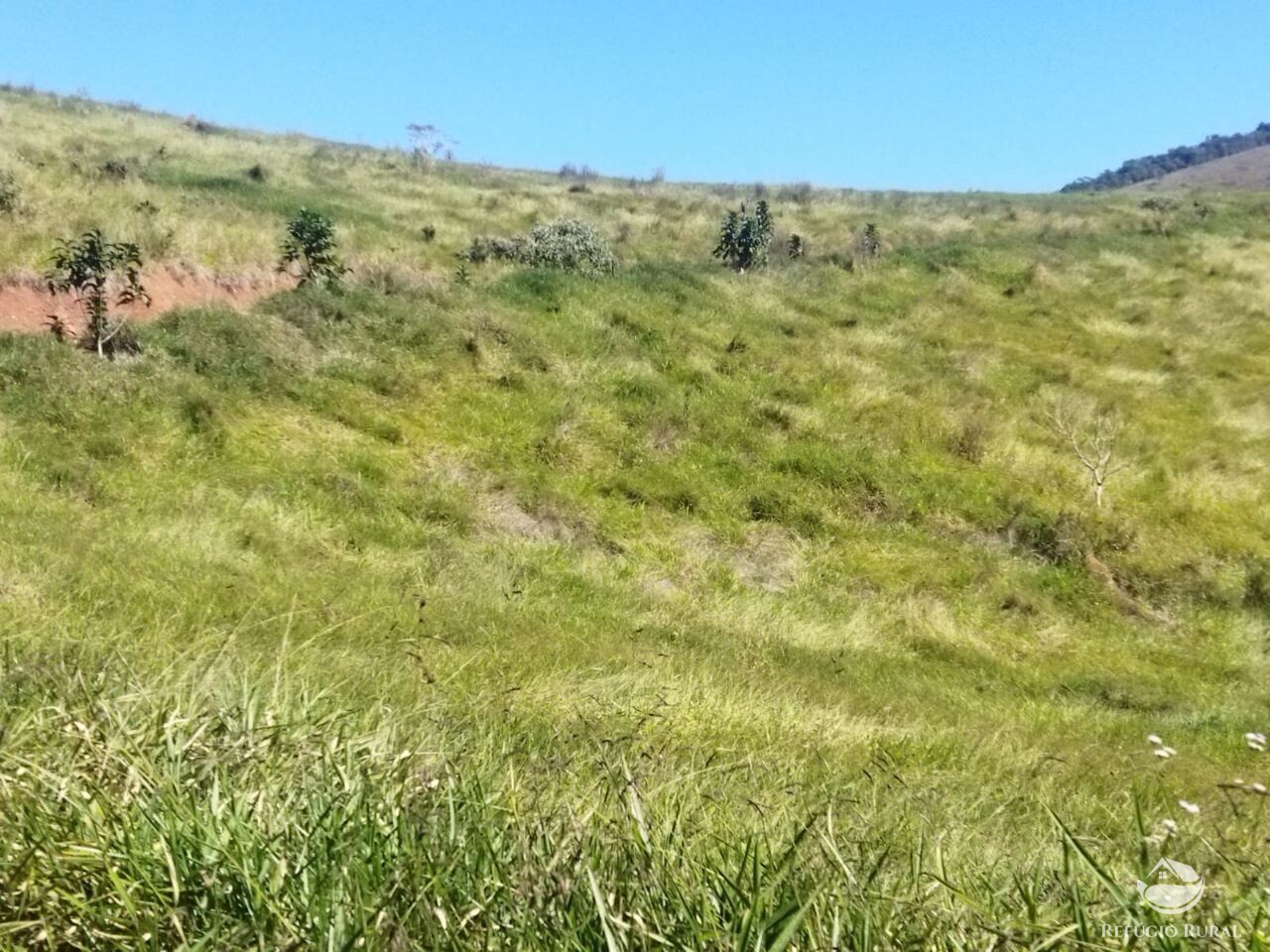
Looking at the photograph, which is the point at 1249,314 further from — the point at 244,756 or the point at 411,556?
the point at 244,756

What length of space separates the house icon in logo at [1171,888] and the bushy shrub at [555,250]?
19.0 meters

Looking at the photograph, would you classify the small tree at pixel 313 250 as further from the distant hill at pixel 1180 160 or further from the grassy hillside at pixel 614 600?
the distant hill at pixel 1180 160

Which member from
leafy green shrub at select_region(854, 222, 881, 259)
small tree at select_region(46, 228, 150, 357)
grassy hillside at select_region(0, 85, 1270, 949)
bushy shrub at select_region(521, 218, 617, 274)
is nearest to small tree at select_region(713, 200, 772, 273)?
grassy hillside at select_region(0, 85, 1270, 949)

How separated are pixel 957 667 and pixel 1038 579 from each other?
333 centimetres

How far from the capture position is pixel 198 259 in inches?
628

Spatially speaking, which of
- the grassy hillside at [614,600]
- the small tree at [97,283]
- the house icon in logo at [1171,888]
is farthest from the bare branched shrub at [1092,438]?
the small tree at [97,283]

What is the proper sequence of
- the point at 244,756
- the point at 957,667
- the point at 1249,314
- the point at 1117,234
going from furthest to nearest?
the point at 1117,234, the point at 1249,314, the point at 957,667, the point at 244,756

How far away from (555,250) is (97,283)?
1073 centimetres

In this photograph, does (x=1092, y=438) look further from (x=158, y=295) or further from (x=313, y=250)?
(x=158, y=295)

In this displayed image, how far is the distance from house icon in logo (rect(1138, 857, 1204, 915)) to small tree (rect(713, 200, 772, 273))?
72.9ft

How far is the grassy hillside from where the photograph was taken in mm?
2023

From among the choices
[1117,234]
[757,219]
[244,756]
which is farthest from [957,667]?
[1117,234]

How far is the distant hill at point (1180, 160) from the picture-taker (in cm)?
13138

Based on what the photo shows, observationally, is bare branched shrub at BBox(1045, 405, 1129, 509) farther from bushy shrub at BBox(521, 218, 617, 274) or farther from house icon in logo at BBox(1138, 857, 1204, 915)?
house icon in logo at BBox(1138, 857, 1204, 915)
